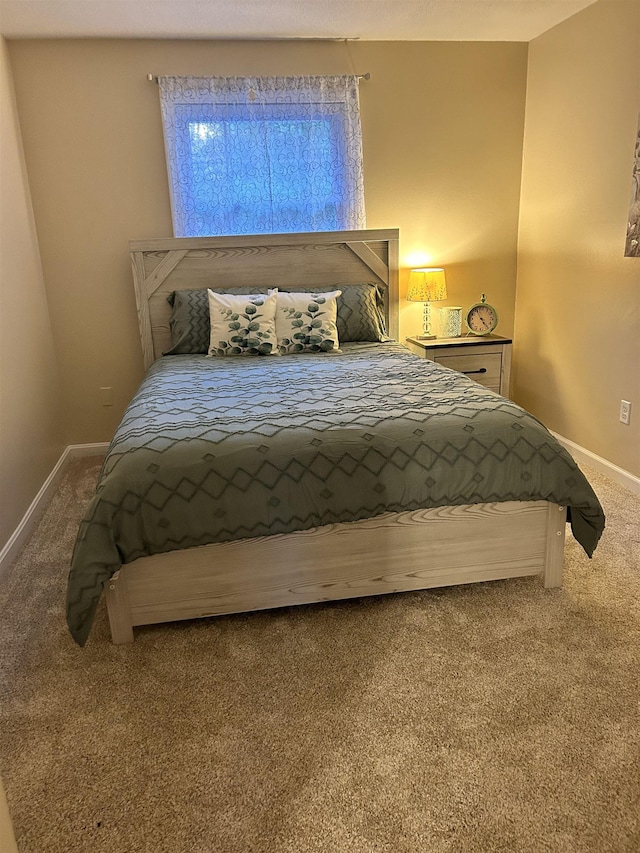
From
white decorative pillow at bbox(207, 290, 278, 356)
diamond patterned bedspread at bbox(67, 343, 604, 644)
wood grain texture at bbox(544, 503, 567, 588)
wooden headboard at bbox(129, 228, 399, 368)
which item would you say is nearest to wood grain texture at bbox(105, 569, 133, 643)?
diamond patterned bedspread at bbox(67, 343, 604, 644)

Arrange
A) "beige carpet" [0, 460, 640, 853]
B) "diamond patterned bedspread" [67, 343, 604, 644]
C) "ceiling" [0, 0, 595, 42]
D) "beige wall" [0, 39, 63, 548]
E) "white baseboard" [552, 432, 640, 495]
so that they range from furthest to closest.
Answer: "white baseboard" [552, 432, 640, 495]
"ceiling" [0, 0, 595, 42]
"beige wall" [0, 39, 63, 548]
"diamond patterned bedspread" [67, 343, 604, 644]
"beige carpet" [0, 460, 640, 853]

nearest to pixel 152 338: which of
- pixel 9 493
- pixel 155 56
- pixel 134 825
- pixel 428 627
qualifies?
pixel 9 493

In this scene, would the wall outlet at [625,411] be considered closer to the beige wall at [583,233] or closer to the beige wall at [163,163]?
the beige wall at [583,233]

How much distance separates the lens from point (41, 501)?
10.0 ft

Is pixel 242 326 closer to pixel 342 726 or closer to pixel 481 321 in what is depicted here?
pixel 481 321

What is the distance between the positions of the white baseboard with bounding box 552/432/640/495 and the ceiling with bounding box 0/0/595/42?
234 centimetres

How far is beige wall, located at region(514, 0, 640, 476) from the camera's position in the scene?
2.90 m

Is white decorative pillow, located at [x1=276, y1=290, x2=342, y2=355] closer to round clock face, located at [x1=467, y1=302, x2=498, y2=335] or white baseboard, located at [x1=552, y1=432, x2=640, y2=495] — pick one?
round clock face, located at [x1=467, y1=302, x2=498, y2=335]

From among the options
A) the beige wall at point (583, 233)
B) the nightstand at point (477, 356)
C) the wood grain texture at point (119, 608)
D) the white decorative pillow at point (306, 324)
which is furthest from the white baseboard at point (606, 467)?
the wood grain texture at point (119, 608)

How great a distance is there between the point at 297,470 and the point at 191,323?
1.78 metres

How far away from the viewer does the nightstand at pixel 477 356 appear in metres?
3.56

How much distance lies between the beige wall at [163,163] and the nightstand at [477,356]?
1.60 ft

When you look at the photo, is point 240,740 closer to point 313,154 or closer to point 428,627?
point 428,627

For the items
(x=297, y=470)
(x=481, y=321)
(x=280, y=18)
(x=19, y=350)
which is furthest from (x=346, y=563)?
(x=280, y=18)
